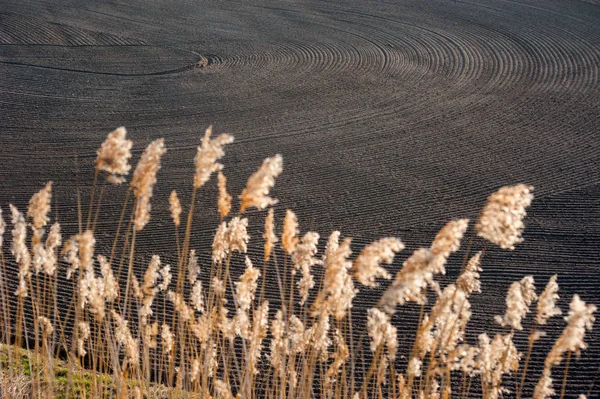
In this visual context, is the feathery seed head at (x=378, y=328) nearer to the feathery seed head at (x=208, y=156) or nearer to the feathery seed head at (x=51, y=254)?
the feathery seed head at (x=208, y=156)

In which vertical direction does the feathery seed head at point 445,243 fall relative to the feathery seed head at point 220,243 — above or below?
above

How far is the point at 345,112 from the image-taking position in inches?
477

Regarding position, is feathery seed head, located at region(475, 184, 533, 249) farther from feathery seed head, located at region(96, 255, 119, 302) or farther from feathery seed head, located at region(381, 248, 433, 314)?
feathery seed head, located at region(96, 255, 119, 302)

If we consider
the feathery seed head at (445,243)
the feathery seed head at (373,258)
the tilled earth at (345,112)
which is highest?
the feathery seed head at (445,243)

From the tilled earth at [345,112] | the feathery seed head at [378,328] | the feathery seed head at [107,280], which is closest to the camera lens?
the feathery seed head at [378,328]

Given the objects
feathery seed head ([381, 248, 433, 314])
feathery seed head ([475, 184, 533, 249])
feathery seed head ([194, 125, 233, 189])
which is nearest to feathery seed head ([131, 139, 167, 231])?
feathery seed head ([194, 125, 233, 189])

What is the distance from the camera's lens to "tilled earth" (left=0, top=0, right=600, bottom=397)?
8.09 m

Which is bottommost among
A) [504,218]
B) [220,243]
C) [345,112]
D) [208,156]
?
[345,112]

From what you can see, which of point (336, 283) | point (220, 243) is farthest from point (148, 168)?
point (336, 283)

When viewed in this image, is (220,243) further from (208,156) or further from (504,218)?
(504,218)

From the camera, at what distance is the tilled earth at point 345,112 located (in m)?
8.09

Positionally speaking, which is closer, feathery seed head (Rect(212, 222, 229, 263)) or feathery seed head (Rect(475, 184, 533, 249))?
feathery seed head (Rect(475, 184, 533, 249))

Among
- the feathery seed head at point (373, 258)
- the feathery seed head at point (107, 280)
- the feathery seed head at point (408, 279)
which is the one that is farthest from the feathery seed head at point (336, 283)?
the feathery seed head at point (107, 280)

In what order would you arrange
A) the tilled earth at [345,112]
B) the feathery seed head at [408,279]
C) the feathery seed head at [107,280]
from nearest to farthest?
the feathery seed head at [408,279] → the feathery seed head at [107,280] → the tilled earth at [345,112]
